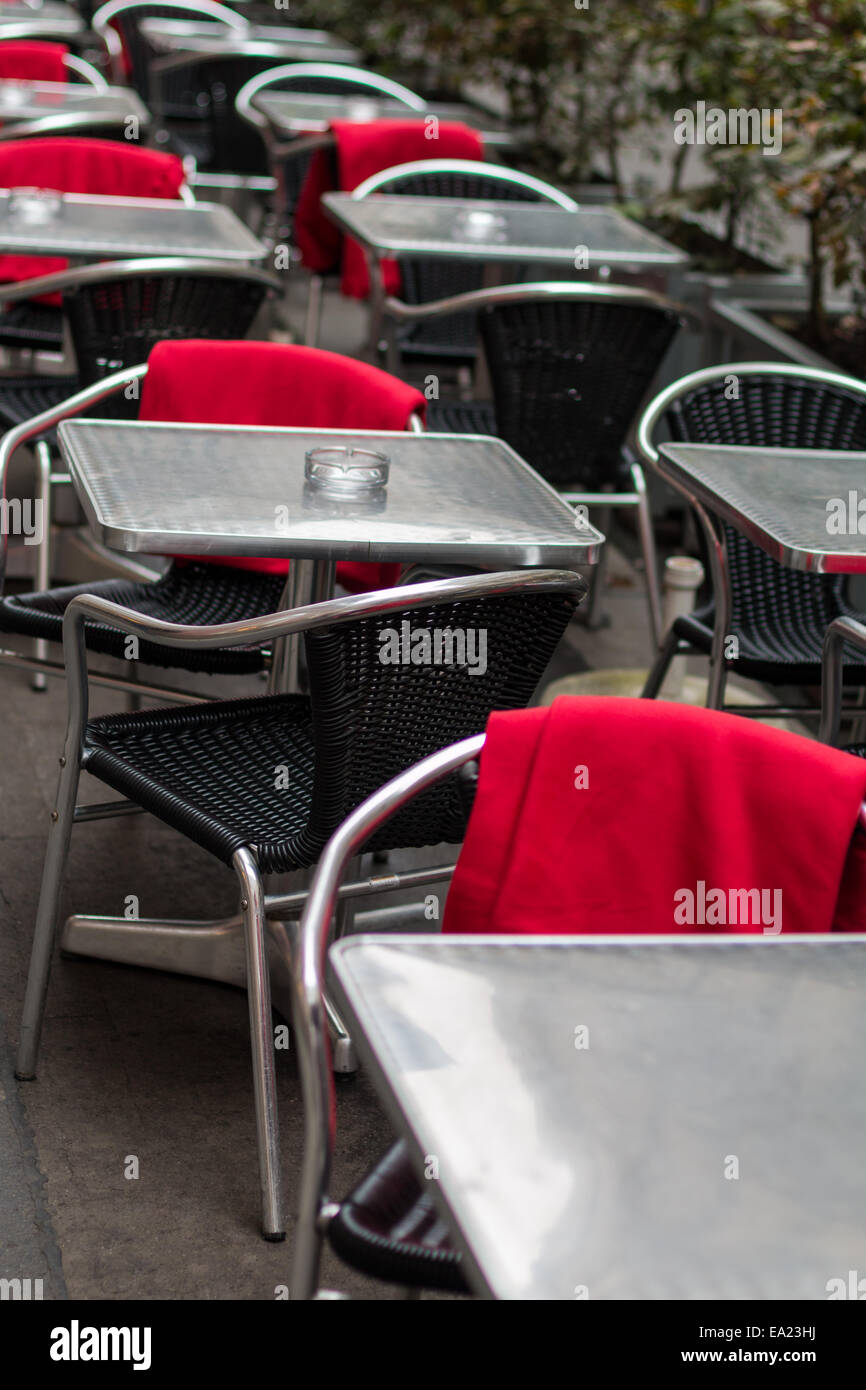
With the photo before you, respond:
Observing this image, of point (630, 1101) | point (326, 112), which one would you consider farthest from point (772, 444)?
point (326, 112)

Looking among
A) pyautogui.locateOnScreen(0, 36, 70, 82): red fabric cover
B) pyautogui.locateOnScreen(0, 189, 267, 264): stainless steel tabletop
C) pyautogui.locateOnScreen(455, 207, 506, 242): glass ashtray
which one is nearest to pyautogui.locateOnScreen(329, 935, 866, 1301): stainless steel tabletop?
pyautogui.locateOnScreen(0, 189, 267, 264): stainless steel tabletop

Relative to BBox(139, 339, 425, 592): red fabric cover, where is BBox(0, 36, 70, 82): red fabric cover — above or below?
above

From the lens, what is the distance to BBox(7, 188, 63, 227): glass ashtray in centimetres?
394

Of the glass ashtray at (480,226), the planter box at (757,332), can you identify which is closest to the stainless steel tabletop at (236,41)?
the planter box at (757,332)

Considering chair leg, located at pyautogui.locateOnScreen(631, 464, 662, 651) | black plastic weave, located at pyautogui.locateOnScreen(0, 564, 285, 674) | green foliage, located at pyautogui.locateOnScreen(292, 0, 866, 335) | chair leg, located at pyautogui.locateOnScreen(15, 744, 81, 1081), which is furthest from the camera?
green foliage, located at pyautogui.locateOnScreen(292, 0, 866, 335)

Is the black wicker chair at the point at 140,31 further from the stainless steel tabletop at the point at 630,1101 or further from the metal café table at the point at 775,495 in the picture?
the stainless steel tabletop at the point at 630,1101

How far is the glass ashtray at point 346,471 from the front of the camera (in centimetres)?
248

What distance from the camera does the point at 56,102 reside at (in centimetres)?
579

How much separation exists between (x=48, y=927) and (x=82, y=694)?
327mm

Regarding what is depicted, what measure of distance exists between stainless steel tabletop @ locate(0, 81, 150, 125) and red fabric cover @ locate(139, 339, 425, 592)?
8.94 ft

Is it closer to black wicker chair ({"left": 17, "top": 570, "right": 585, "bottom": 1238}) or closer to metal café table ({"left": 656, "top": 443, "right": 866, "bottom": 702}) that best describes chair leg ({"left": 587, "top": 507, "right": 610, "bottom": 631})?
metal café table ({"left": 656, "top": 443, "right": 866, "bottom": 702})

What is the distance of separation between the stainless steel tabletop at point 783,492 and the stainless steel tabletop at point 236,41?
4802 mm

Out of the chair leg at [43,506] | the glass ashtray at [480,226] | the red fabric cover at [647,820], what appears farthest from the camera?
the glass ashtray at [480,226]
